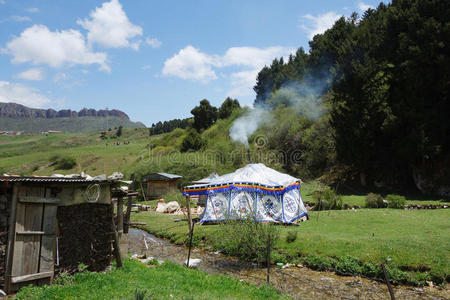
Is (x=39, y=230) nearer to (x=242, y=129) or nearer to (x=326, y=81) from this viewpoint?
(x=242, y=129)

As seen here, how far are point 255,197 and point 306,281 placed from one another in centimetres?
767

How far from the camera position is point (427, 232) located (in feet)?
41.0

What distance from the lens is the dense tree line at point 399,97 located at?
23188mm

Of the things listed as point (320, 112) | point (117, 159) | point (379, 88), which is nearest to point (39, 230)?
point (379, 88)

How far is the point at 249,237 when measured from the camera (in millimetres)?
11781

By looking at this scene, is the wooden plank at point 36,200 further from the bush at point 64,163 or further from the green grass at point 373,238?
the bush at point 64,163

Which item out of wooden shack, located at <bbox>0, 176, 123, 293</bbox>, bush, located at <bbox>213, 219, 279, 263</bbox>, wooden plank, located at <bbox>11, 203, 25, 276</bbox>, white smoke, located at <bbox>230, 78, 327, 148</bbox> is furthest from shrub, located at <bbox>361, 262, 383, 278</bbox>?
white smoke, located at <bbox>230, 78, 327, 148</bbox>

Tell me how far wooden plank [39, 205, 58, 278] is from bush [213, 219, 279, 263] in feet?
19.4

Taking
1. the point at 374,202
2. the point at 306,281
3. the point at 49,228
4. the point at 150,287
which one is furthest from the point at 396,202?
the point at 49,228

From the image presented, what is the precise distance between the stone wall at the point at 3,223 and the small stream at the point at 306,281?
19.1 ft

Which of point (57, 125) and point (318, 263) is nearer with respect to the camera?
point (318, 263)

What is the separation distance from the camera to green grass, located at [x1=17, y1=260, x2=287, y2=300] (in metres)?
6.89

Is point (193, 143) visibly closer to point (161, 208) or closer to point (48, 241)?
point (161, 208)

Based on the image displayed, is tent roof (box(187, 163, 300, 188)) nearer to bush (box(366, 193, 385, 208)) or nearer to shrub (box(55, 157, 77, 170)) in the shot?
bush (box(366, 193, 385, 208))
